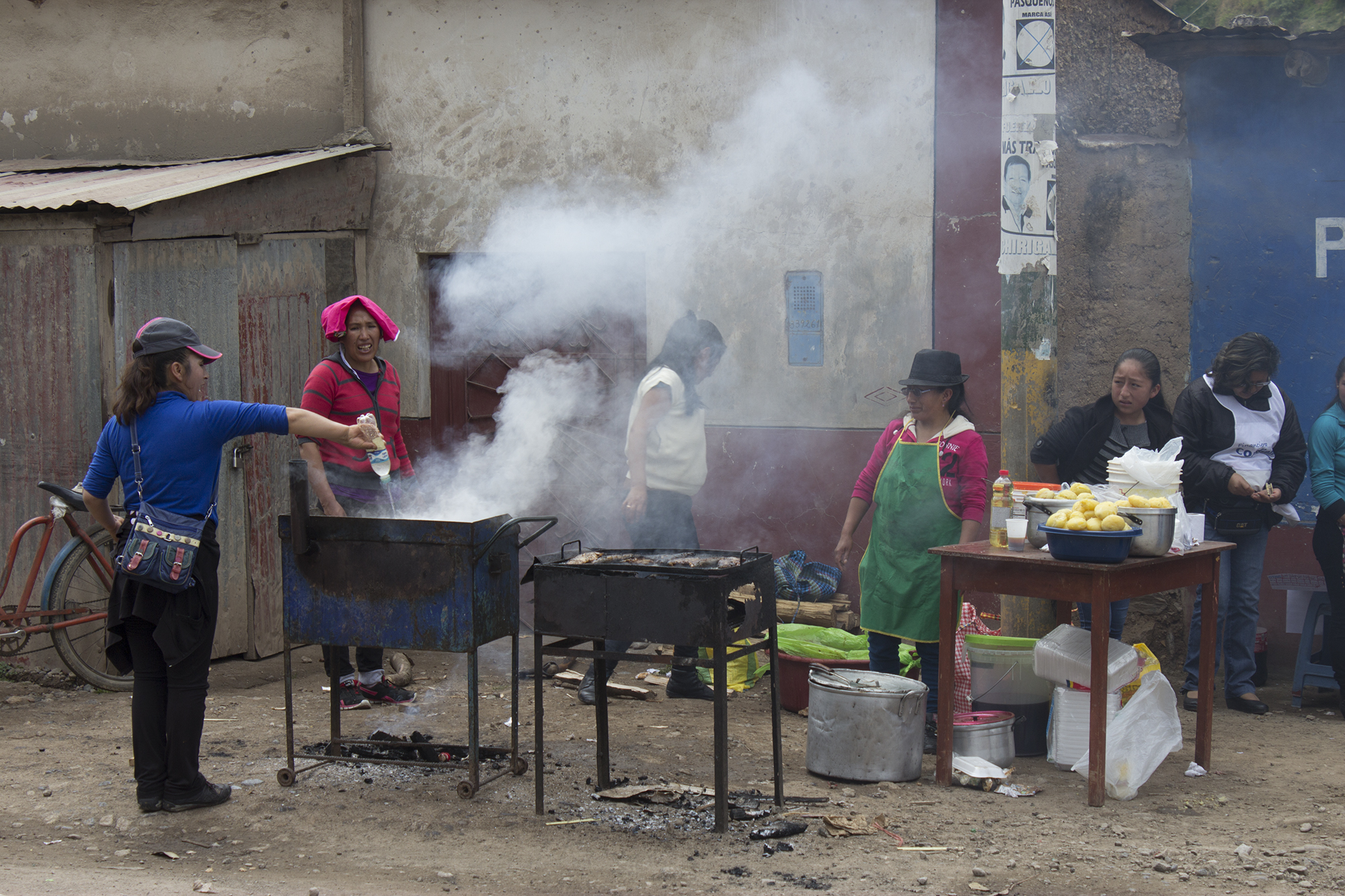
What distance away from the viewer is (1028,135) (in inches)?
230

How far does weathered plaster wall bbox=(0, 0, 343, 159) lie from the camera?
27.7ft

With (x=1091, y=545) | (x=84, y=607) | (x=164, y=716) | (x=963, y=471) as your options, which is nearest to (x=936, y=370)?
(x=963, y=471)

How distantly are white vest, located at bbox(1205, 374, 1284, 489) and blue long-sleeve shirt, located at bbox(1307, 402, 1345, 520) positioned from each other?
232 millimetres

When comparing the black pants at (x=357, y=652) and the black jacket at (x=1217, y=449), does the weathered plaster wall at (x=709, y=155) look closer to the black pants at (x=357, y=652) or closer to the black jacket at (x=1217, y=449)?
the black jacket at (x=1217, y=449)

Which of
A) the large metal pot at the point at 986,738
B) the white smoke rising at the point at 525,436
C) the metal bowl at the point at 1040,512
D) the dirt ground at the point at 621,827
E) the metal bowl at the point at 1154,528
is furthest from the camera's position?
the white smoke rising at the point at 525,436

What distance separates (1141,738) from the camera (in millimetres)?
4902

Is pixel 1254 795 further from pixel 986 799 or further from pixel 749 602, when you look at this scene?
pixel 749 602

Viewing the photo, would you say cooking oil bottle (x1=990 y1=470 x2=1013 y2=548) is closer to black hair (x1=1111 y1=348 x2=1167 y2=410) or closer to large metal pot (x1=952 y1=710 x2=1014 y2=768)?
large metal pot (x1=952 y1=710 x2=1014 y2=768)

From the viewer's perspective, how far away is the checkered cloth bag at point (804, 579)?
7348mm

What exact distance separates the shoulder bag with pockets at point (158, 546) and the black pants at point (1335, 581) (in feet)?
19.2

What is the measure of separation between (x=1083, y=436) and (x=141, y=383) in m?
4.66

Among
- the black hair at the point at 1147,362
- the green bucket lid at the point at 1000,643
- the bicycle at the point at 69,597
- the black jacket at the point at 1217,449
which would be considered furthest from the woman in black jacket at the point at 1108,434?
the bicycle at the point at 69,597

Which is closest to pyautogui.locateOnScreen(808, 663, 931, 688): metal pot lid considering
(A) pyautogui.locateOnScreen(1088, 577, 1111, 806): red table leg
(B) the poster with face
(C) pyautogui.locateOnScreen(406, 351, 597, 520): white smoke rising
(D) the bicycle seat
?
(A) pyautogui.locateOnScreen(1088, 577, 1111, 806): red table leg

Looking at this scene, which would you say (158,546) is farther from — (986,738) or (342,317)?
(986,738)
